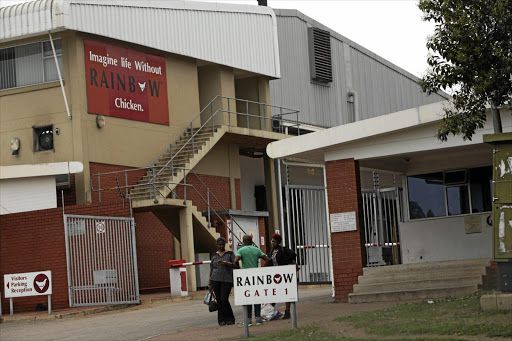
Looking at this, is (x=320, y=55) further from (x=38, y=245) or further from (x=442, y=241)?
(x=442, y=241)

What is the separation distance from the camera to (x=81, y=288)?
2483cm

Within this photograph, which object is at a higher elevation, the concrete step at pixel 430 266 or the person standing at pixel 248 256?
the person standing at pixel 248 256

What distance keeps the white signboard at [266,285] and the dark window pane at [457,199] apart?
8.28m

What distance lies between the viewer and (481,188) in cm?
2248

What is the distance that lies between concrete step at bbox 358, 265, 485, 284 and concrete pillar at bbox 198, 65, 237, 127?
15.5 meters

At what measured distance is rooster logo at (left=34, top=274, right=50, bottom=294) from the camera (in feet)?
78.8

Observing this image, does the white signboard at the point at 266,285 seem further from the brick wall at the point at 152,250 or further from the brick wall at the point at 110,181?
the brick wall at the point at 152,250

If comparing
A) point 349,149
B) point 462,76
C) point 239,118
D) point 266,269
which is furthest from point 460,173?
point 239,118

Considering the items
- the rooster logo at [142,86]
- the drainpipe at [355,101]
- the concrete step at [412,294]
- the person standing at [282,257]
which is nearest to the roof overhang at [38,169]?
the rooster logo at [142,86]

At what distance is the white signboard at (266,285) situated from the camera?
15.6m

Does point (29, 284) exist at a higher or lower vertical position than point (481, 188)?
lower

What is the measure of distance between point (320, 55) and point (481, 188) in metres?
20.1

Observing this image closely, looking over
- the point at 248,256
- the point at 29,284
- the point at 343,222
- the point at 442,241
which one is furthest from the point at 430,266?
the point at 29,284

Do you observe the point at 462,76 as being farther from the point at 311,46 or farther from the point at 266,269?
the point at 311,46
